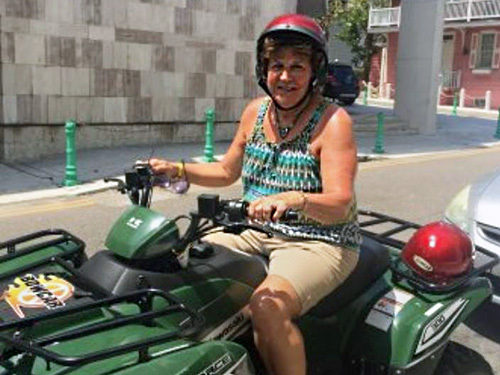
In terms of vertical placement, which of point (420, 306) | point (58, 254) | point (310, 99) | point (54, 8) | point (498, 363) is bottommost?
point (498, 363)

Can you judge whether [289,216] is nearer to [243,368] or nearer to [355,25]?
[243,368]

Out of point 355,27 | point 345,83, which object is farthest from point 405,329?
point 355,27

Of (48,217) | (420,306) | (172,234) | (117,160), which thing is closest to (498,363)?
(420,306)

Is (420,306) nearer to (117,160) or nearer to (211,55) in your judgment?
(117,160)

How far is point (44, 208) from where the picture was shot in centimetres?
821

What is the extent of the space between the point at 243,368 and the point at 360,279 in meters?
0.93

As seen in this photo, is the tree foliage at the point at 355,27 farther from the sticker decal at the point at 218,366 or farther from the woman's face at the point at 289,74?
the sticker decal at the point at 218,366

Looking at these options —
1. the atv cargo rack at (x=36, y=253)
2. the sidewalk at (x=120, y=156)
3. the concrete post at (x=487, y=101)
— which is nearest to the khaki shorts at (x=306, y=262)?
the atv cargo rack at (x=36, y=253)

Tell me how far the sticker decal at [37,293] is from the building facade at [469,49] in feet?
99.6

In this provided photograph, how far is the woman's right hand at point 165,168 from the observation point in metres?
2.88

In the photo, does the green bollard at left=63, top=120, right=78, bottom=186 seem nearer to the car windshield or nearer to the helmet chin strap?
the helmet chin strap

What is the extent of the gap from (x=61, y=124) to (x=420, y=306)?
388 inches

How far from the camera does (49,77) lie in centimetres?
1150

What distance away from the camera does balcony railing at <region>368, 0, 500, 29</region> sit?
32062 mm
